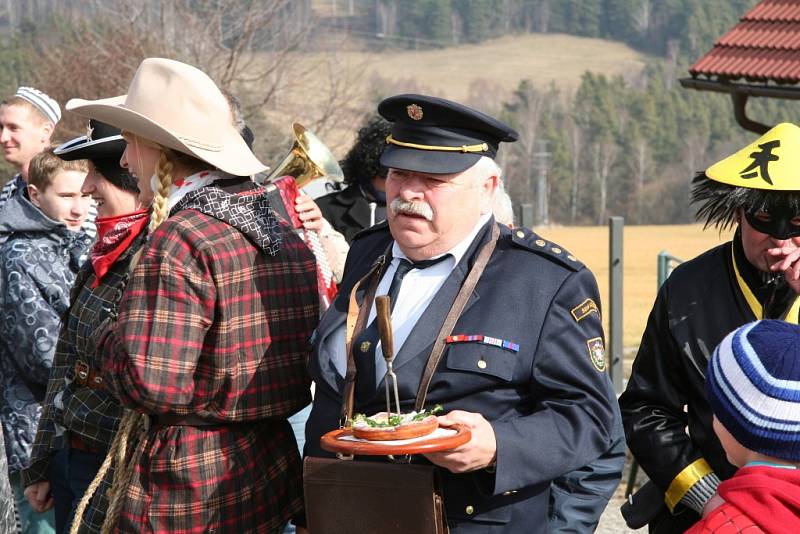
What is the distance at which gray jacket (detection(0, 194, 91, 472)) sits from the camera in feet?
14.8

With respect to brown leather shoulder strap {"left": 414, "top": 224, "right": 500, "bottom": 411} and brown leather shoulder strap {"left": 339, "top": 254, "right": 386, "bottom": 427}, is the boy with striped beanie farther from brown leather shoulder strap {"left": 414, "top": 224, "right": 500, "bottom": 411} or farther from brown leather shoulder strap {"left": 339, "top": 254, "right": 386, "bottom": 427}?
brown leather shoulder strap {"left": 339, "top": 254, "right": 386, "bottom": 427}

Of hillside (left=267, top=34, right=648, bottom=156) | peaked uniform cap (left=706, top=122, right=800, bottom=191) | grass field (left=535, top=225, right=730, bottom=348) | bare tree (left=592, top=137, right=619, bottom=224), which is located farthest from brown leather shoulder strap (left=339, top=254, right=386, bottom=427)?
hillside (left=267, top=34, right=648, bottom=156)

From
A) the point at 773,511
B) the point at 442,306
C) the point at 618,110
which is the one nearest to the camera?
the point at 773,511

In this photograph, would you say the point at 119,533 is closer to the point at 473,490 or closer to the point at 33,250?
the point at 473,490

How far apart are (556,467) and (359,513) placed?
1.71 feet

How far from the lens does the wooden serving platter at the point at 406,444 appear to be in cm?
254

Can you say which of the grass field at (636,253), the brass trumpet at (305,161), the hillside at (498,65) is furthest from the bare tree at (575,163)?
the brass trumpet at (305,161)

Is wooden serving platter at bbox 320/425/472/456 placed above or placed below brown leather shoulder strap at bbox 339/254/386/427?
below

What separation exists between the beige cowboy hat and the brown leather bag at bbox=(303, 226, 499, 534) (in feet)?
2.75

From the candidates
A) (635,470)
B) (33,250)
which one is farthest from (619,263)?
(33,250)

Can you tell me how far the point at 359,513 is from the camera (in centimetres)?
280

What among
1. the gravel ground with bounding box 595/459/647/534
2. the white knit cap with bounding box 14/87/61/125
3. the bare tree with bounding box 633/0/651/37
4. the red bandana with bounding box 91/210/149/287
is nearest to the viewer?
the red bandana with bounding box 91/210/149/287

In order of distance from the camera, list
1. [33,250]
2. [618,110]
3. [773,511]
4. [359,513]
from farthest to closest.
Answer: [618,110] < [33,250] < [359,513] < [773,511]

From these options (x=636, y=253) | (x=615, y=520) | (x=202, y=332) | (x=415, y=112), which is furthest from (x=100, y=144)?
(x=636, y=253)
